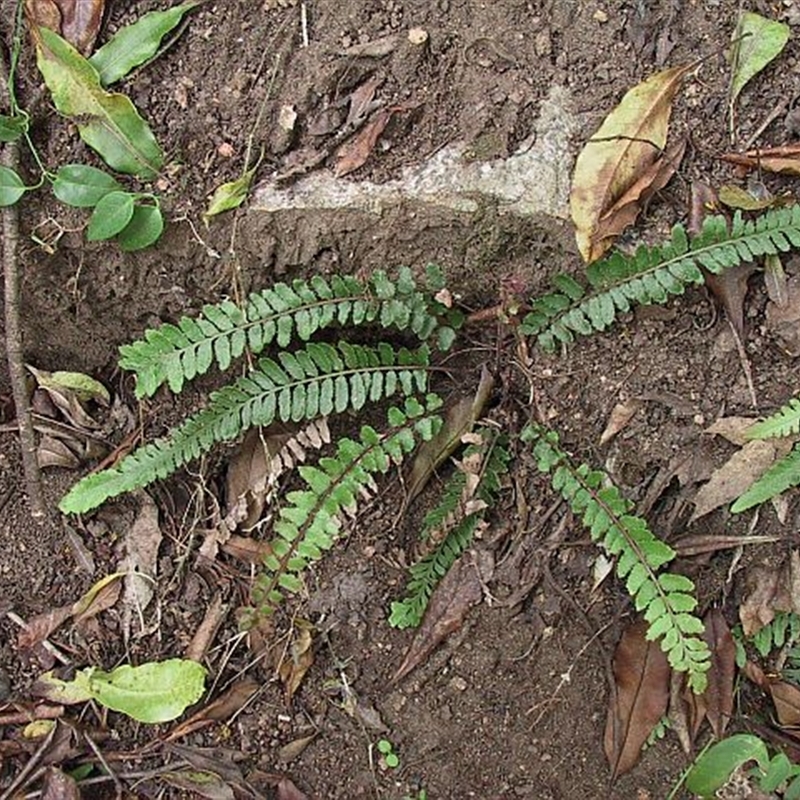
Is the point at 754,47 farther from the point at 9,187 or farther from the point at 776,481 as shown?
the point at 9,187

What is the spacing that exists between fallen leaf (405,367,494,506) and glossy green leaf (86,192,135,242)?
1095mm

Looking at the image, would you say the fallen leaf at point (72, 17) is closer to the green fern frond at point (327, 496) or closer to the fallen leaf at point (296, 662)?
the green fern frond at point (327, 496)

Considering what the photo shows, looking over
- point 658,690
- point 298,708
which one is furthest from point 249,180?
point 658,690

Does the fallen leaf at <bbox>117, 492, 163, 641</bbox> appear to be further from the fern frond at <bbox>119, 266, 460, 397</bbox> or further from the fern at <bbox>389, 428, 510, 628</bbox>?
the fern at <bbox>389, 428, 510, 628</bbox>

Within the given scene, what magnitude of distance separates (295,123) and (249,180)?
22cm

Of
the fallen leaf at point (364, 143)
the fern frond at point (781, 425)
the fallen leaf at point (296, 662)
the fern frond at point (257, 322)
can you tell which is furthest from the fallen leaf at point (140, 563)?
the fern frond at point (781, 425)

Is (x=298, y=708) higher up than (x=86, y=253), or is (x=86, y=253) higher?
(x=86, y=253)

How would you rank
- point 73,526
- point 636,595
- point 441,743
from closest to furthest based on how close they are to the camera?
point 636,595 < point 441,743 < point 73,526

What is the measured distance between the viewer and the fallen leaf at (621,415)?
10.8ft

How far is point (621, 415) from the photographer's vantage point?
10.8 feet

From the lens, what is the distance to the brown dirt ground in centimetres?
326

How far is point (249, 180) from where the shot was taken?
129 inches

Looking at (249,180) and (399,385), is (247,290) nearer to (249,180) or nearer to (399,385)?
(249,180)

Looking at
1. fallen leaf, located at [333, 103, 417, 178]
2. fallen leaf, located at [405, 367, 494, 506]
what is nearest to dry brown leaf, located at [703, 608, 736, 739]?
fallen leaf, located at [405, 367, 494, 506]
